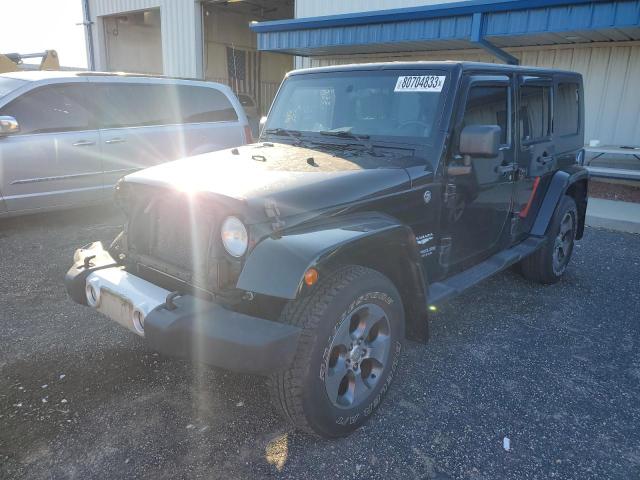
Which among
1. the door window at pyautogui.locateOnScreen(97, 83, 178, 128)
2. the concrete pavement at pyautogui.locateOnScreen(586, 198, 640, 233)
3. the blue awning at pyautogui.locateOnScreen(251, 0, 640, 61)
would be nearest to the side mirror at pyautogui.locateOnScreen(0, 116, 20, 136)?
the door window at pyautogui.locateOnScreen(97, 83, 178, 128)

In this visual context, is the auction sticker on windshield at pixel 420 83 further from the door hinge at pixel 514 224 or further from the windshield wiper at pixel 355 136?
the door hinge at pixel 514 224

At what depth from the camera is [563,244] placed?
4832 mm

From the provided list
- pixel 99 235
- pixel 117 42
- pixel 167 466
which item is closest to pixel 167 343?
pixel 167 466

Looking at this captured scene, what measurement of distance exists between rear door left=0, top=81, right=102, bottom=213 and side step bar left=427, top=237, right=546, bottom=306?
486 cm

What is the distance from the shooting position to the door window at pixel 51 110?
5.68 meters

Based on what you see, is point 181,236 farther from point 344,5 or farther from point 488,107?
point 344,5

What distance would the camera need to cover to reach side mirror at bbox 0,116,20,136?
538cm

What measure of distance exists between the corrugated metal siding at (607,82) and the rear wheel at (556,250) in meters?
5.95

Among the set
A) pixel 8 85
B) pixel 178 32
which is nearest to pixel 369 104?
pixel 8 85

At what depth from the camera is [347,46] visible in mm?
11023

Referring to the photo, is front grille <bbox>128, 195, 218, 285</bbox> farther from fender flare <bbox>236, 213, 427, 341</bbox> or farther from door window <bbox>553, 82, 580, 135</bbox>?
door window <bbox>553, 82, 580, 135</bbox>

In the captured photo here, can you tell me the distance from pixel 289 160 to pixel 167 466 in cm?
179

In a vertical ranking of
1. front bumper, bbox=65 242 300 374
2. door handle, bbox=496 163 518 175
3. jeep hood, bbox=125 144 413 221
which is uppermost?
jeep hood, bbox=125 144 413 221

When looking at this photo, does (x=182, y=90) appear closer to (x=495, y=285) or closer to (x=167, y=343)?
(x=495, y=285)
